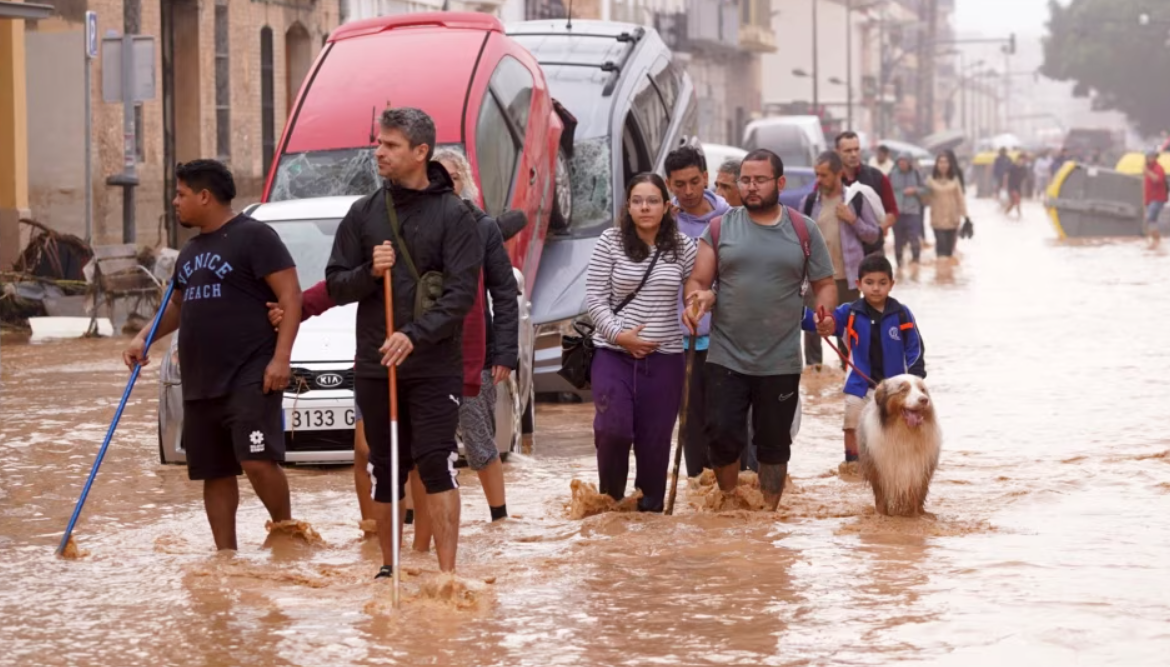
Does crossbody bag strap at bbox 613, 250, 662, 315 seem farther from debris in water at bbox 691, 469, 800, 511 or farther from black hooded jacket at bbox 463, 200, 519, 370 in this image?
black hooded jacket at bbox 463, 200, 519, 370

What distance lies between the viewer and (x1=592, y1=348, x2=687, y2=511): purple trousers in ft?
31.7

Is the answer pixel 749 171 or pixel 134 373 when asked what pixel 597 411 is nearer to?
pixel 749 171

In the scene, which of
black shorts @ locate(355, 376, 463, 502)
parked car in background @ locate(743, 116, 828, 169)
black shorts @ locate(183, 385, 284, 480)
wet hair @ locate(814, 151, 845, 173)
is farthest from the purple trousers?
parked car in background @ locate(743, 116, 828, 169)

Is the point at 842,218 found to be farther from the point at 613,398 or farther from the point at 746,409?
the point at 613,398

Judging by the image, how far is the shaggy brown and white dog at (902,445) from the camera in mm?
9640

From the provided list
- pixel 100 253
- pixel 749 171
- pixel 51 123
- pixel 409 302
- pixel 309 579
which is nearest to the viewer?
pixel 409 302

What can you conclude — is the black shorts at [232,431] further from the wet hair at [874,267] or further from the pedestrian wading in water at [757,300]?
the wet hair at [874,267]

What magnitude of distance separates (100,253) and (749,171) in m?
12.5

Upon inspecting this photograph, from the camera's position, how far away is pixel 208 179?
8.62m

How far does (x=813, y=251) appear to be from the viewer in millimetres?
9719

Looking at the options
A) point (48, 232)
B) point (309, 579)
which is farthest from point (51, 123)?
point (309, 579)

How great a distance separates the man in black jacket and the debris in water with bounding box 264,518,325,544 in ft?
4.10

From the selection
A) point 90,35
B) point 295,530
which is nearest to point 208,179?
point 295,530

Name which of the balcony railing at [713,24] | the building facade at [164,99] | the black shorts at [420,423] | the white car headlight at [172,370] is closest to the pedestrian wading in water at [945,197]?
the building facade at [164,99]
